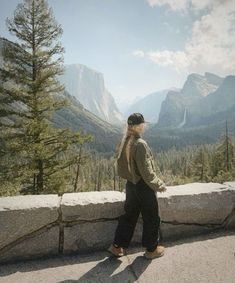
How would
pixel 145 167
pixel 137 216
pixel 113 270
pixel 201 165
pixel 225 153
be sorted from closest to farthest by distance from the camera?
1. pixel 113 270
2. pixel 145 167
3. pixel 137 216
4. pixel 225 153
5. pixel 201 165

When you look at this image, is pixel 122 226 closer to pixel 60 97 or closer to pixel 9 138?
pixel 9 138

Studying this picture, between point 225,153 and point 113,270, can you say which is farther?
point 225,153

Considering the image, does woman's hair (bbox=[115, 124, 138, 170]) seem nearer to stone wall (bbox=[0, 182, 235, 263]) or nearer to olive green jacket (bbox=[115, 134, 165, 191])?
olive green jacket (bbox=[115, 134, 165, 191])

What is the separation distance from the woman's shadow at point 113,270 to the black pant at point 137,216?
0.74ft

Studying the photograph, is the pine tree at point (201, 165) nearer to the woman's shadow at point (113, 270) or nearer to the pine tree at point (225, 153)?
the pine tree at point (225, 153)

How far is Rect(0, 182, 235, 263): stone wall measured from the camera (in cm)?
405

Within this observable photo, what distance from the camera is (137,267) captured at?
3.90 metres

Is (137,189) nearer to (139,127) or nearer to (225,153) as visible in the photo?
(139,127)

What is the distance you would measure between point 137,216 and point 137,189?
410 millimetres

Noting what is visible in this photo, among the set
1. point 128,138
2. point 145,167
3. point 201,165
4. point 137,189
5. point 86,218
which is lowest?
point 201,165

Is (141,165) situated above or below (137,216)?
above

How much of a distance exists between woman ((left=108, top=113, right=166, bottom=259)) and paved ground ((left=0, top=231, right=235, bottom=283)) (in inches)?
7.8

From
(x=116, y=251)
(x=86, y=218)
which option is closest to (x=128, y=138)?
(x=86, y=218)

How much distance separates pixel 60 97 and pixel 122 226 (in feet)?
49.2
